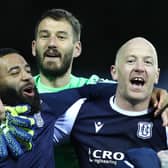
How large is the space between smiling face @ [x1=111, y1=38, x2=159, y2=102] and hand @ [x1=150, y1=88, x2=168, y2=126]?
3cm

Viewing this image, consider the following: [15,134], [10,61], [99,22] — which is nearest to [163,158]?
[15,134]

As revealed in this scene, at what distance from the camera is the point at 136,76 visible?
1922mm

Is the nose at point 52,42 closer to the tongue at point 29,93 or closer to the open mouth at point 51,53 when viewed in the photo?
the open mouth at point 51,53

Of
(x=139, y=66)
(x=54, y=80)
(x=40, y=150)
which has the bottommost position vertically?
(x=40, y=150)

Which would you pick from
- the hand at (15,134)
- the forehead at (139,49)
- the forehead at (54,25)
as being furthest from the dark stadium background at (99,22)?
the hand at (15,134)

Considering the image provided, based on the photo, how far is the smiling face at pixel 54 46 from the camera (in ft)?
7.07

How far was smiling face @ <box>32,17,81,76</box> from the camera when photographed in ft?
7.07

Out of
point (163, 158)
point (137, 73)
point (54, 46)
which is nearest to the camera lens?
point (163, 158)

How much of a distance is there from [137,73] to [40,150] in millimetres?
415

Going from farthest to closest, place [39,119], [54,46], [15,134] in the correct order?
[54,46], [39,119], [15,134]

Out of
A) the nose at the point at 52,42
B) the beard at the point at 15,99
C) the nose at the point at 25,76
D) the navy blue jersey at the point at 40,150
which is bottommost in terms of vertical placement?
the navy blue jersey at the point at 40,150

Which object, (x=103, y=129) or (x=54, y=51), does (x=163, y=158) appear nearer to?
(x=103, y=129)

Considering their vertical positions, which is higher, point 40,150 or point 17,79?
point 17,79

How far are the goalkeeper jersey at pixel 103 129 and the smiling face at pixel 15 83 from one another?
0.44ft
